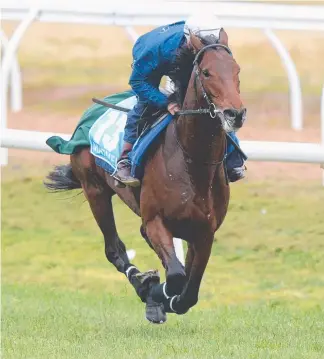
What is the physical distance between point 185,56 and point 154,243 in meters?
1.03

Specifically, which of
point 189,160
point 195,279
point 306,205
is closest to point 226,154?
point 189,160

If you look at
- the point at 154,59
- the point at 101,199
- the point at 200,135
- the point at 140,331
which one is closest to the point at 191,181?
the point at 200,135

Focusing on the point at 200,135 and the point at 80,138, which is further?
the point at 80,138

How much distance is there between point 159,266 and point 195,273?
3341mm

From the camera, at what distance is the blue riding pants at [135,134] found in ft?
21.1

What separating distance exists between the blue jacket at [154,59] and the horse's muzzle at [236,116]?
84 centimetres

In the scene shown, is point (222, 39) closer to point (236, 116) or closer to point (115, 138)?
point (236, 116)

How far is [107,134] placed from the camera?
7117 millimetres

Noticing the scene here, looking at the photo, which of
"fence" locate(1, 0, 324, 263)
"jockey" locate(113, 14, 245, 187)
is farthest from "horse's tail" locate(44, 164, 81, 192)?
"jockey" locate(113, 14, 245, 187)

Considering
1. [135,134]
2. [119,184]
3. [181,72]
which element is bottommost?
[119,184]

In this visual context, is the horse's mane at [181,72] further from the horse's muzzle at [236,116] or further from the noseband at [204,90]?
the horse's muzzle at [236,116]

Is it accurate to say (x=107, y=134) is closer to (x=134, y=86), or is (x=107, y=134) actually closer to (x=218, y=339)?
(x=134, y=86)

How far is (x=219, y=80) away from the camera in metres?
5.58

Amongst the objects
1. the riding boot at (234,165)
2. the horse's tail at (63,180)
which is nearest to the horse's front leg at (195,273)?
the riding boot at (234,165)
